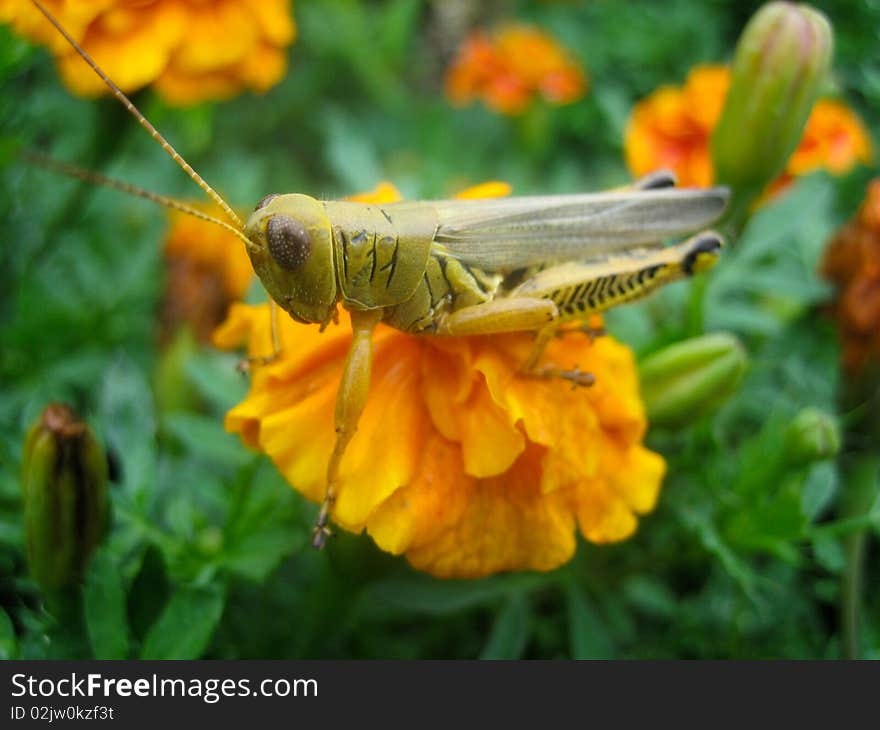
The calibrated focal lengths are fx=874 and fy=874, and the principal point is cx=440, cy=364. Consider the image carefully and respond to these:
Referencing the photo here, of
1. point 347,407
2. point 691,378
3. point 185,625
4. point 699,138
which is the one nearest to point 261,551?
point 185,625

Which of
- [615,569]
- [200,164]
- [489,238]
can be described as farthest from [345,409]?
[200,164]

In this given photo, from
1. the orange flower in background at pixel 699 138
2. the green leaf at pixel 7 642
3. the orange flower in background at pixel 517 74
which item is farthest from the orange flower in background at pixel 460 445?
the orange flower in background at pixel 517 74

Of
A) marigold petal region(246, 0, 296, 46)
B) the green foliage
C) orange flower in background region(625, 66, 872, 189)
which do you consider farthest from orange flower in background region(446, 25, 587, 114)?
marigold petal region(246, 0, 296, 46)

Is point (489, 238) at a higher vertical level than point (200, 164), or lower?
higher

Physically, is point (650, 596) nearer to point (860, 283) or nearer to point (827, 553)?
point (827, 553)

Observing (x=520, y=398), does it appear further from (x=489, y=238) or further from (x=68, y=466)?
(x=68, y=466)

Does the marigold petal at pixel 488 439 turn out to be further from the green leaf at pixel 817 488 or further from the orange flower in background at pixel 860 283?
the orange flower in background at pixel 860 283
